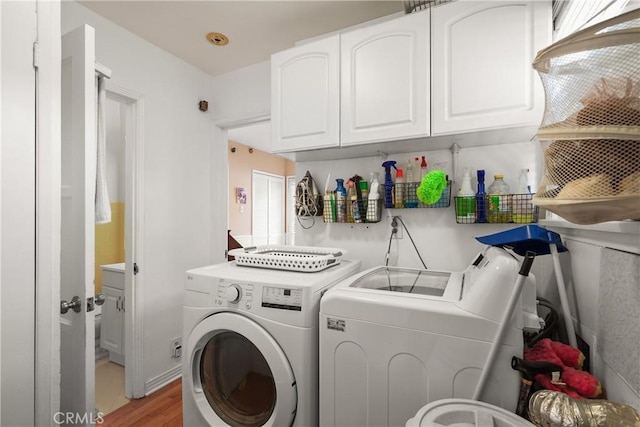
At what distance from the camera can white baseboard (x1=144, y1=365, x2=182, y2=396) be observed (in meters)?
2.12

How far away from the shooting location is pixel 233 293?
1306 mm

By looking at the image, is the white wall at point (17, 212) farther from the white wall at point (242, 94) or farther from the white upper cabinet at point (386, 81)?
the white wall at point (242, 94)

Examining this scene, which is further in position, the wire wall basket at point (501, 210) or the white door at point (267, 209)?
the white door at point (267, 209)

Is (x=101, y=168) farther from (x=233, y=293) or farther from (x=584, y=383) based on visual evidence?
(x=584, y=383)

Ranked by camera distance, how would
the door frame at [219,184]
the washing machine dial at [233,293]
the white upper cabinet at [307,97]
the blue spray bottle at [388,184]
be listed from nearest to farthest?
the washing machine dial at [233,293], the white upper cabinet at [307,97], the blue spray bottle at [388,184], the door frame at [219,184]

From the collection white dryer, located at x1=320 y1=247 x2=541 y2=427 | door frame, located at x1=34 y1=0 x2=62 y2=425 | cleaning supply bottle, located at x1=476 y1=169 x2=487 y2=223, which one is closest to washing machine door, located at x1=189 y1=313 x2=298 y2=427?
white dryer, located at x1=320 y1=247 x2=541 y2=427

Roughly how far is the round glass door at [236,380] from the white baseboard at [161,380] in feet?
3.45

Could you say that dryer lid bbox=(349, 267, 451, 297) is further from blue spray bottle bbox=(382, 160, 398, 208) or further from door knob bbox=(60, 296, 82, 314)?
door knob bbox=(60, 296, 82, 314)

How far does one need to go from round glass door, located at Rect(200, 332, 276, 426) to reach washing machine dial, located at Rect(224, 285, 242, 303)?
0.19 meters

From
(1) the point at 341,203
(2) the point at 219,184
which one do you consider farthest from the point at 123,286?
(1) the point at 341,203

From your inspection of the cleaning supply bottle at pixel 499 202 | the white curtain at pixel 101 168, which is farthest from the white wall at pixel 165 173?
→ the cleaning supply bottle at pixel 499 202

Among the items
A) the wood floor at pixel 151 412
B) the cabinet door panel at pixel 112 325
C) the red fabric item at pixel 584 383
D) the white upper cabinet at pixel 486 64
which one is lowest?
the wood floor at pixel 151 412

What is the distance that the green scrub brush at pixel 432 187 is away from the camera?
1540mm

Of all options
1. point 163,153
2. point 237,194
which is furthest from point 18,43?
point 237,194
